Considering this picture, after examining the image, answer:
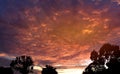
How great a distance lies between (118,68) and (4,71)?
41639mm

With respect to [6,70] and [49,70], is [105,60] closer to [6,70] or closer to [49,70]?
[49,70]

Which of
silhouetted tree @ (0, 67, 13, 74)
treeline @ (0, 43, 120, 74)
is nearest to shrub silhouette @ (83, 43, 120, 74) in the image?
treeline @ (0, 43, 120, 74)

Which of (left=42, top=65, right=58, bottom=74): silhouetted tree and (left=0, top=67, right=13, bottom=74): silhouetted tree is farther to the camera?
(left=0, top=67, right=13, bottom=74): silhouetted tree

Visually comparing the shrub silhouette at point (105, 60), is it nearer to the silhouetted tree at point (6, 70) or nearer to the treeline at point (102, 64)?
the treeline at point (102, 64)

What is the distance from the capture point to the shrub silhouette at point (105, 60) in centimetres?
7444

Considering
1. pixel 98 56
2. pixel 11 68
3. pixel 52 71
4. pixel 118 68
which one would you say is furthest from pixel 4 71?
pixel 118 68

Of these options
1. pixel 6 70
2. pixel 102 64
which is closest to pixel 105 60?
pixel 102 64

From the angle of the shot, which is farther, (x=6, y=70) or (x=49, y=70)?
(x=6, y=70)

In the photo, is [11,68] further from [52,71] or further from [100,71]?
[100,71]

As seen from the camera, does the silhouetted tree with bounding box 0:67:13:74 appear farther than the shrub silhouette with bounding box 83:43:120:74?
Yes

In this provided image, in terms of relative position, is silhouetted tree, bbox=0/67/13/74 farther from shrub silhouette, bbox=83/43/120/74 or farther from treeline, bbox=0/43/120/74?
shrub silhouette, bbox=83/43/120/74

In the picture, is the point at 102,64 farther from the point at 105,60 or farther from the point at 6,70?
the point at 6,70

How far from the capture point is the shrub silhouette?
244 feet

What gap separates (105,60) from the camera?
258ft
